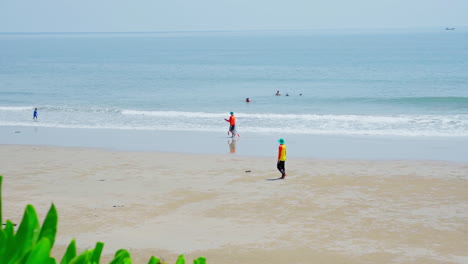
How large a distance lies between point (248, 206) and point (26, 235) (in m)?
13.0

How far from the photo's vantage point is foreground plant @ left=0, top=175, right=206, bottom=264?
968 mm

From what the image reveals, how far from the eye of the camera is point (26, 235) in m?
1.05

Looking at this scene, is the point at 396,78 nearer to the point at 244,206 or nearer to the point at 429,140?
the point at 429,140

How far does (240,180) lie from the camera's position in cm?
1673

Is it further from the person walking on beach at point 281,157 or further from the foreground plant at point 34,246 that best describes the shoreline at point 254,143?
the foreground plant at point 34,246

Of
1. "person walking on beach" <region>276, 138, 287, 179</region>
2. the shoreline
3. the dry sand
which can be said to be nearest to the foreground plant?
the dry sand

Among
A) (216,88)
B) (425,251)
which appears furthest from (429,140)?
(216,88)

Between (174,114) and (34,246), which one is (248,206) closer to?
(34,246)

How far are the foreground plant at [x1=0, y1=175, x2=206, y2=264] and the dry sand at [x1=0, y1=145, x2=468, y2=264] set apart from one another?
9156mm

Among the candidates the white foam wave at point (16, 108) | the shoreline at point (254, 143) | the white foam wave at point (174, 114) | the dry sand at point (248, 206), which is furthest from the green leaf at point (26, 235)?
the white foam wave at point (16, 108)

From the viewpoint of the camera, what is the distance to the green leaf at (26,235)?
1014mm

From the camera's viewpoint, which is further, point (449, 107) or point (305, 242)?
point (449, 107)

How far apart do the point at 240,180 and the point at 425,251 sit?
21.5 feet

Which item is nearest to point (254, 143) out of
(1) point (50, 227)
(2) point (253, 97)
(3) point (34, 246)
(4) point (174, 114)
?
(4) point (174, 114)
